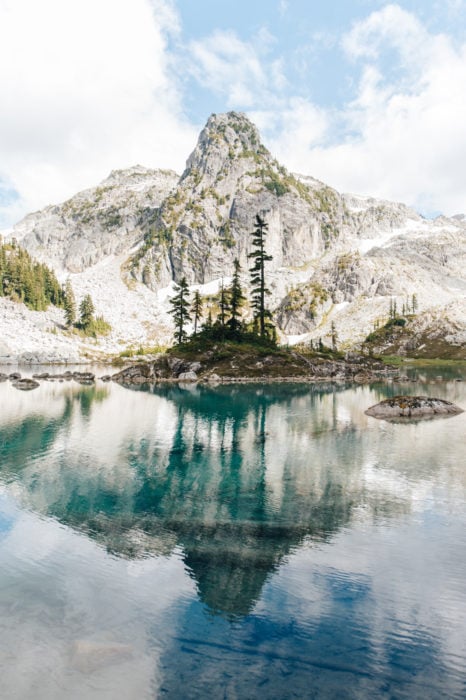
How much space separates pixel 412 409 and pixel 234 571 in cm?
3568

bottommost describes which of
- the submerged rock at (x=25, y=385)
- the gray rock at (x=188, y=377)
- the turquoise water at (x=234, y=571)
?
the turquoise water at (x=234, y=571)

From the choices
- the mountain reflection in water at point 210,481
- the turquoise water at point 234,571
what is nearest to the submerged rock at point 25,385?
the mountain reflection in water at point 210,481

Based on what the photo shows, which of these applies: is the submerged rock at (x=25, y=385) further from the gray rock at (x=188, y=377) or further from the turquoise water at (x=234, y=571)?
the turquoise water at (x=234, y=571)

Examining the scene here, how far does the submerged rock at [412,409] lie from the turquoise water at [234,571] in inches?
483

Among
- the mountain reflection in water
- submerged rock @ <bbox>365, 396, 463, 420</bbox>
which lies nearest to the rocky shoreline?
the mountain reflection in water

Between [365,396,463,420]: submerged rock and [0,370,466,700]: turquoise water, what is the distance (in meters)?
12.3

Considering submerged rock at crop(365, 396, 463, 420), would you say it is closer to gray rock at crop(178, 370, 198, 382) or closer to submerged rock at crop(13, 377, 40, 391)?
gray rock at crop(178, 370, 198, 382)

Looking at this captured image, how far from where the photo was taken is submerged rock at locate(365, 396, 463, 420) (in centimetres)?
4444

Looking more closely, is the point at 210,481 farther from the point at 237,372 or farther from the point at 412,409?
the point at 237,372

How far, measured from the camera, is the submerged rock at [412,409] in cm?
4444

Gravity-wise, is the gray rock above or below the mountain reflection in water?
above

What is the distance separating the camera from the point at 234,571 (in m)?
14.3

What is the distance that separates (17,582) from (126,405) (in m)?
42.5

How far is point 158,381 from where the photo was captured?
88.4 meters
